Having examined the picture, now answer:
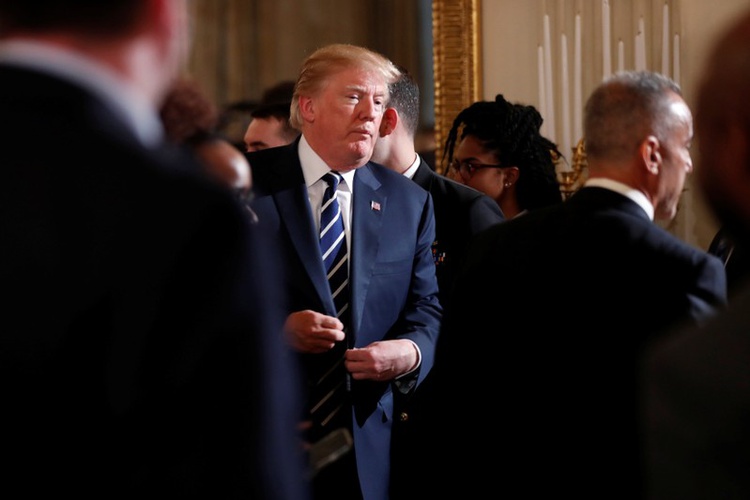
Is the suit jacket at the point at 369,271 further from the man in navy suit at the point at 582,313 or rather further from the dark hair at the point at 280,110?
the dark hair at the point at 280,110

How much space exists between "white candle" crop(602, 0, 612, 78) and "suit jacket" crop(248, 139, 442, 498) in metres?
1.77

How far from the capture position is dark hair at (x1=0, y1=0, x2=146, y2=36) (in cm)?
109

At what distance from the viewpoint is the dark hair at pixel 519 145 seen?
153 inches

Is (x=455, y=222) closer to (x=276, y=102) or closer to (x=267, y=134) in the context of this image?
(x=267, y=134)

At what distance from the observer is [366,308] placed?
2.98 metres

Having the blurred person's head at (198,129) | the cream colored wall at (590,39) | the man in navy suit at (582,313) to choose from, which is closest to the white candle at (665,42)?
the cream colored wall at (590,39)

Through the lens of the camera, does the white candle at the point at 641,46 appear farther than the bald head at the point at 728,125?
Yes

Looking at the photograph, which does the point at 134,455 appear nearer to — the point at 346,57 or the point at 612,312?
the point at 612,312

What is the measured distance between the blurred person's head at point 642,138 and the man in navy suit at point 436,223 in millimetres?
747

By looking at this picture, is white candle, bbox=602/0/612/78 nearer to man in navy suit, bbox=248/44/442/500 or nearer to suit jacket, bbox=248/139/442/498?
man in navy suit, bbox=248/44/442/500

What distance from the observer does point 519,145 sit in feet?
12.9

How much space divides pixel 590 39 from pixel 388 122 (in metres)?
1.27

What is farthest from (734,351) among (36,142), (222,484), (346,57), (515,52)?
(515,52)

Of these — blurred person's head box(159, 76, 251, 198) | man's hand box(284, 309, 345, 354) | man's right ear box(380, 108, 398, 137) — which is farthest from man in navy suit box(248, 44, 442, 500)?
blurred person's head box(159, 76, 251, 198)
